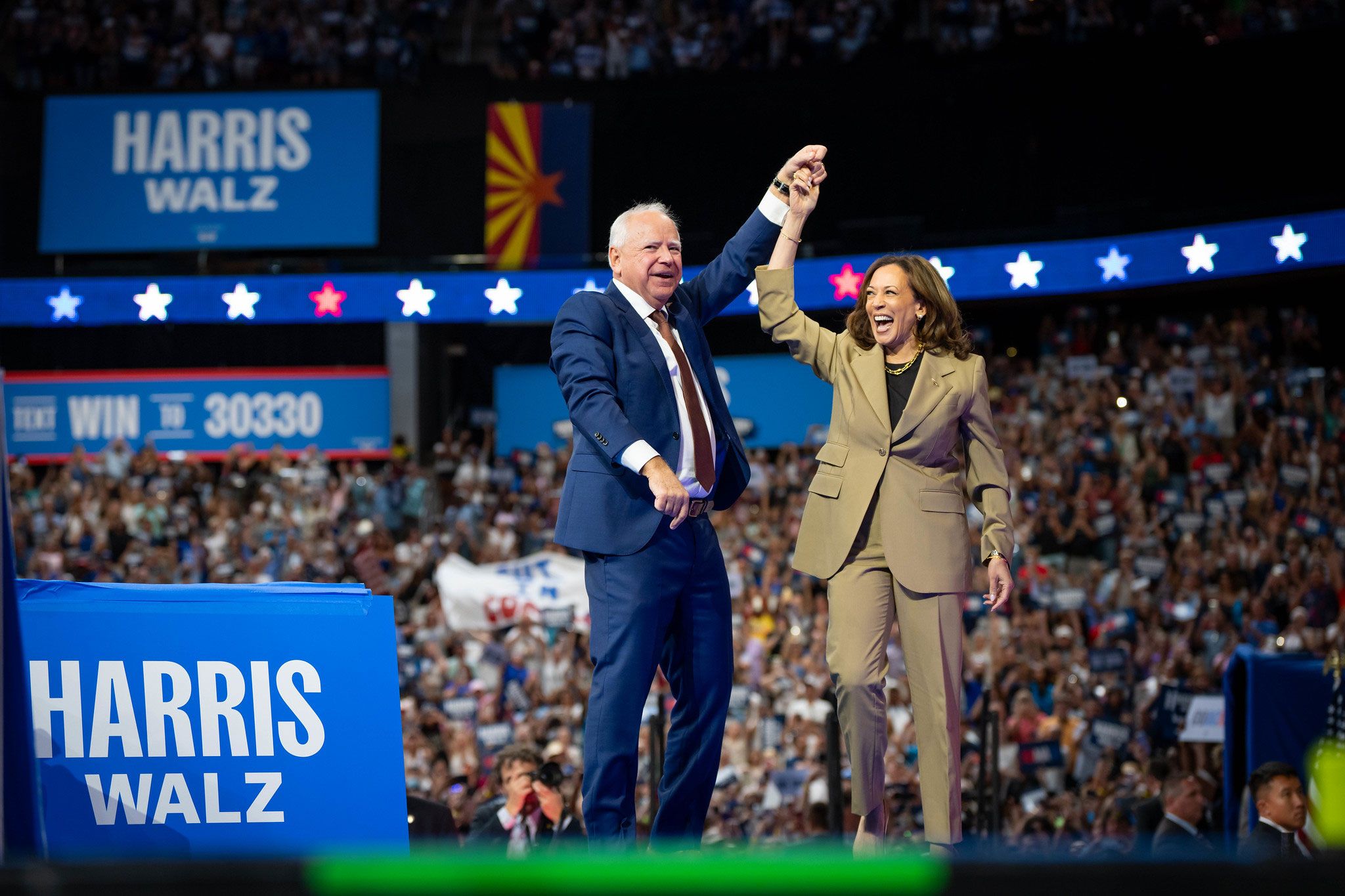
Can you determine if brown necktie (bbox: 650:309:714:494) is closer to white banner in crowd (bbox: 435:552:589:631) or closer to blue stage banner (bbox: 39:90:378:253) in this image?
white banner in crowd (bbox: 435:552:589:631)

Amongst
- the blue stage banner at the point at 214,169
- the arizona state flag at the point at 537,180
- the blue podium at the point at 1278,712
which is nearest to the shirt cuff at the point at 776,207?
the blue podium at the point at 1278,712

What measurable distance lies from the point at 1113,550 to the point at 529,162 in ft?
25.5

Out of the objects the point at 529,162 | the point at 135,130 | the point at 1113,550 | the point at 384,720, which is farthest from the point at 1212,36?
the point at 384,720

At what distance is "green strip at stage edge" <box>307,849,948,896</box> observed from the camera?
0.92 m

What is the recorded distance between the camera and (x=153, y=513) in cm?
1336

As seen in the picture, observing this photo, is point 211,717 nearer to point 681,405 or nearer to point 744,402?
point 681,405

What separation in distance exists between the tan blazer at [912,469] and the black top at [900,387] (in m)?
0.02

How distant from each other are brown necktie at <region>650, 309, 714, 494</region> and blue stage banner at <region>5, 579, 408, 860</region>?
77 cm

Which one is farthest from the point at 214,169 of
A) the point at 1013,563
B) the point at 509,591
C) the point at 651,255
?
the point at 651,255

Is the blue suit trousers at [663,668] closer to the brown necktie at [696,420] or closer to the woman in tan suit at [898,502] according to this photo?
the brown necktie at [696,420]

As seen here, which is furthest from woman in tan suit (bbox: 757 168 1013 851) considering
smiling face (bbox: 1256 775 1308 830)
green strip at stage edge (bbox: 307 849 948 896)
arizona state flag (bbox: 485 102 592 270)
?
arizona state flag (bbox: 485 102 592 270)

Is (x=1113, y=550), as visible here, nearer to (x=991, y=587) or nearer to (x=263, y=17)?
(x=991, y=587)

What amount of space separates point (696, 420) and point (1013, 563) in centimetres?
584

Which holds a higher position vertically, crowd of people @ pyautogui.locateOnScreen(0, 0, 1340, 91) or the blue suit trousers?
crowd of people @ pyautogui.locateOnScreen(0, 0, 1340, 91)
